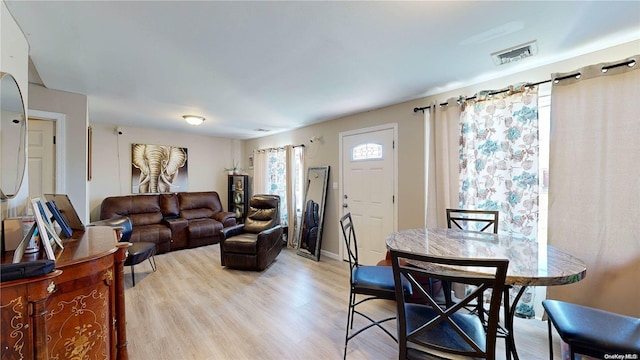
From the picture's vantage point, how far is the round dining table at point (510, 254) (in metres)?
1.18

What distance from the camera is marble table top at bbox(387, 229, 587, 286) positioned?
1177 millimetres

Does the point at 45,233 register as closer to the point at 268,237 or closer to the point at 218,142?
the point at 268,237

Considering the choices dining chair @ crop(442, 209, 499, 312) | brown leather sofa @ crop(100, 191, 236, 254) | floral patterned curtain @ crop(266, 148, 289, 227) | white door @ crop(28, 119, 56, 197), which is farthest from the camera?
floral patterned curtain @ crop(266, 148, 289, 227)

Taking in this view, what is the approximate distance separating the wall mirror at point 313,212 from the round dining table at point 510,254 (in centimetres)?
227

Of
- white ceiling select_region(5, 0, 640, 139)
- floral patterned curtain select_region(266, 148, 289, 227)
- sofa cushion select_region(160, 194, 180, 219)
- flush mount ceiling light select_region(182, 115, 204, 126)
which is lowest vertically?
sofa cushion select_region(160, 194, 180, 219)

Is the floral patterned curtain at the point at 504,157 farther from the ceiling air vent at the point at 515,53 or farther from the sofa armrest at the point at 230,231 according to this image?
the sofa armrest at the point at 230,231

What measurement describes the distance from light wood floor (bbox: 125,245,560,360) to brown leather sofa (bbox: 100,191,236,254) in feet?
2.73

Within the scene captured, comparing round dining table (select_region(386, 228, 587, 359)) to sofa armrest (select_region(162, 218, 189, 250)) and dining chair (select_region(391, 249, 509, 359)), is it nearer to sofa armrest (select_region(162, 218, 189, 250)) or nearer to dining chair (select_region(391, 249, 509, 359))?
dining chair (select_region(391, 249, 509, 359))

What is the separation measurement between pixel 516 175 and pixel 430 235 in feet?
3.57

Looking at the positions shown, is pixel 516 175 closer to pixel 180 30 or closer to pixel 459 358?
pixel 459 358

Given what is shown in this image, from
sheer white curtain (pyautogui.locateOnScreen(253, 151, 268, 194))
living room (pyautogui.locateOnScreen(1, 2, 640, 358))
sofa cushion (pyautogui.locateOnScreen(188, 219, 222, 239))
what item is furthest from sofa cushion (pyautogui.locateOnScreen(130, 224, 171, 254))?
sheer white curtain (pyautogui.locateOnScreen(253, 151, 268, 194))

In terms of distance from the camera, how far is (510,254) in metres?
1.51

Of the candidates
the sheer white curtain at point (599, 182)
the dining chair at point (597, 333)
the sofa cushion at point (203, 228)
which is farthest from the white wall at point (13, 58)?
the sheer white curtain at point (599, 182)

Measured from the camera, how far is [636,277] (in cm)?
177
